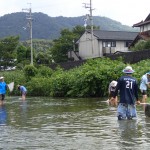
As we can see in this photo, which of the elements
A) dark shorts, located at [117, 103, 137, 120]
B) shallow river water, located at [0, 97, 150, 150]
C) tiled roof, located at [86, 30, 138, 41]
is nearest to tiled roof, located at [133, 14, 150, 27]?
tiled roof, located at [86, 30, 138, 41]

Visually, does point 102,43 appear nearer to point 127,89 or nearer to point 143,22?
point 143,22

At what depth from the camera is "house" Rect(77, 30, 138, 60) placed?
6726cm

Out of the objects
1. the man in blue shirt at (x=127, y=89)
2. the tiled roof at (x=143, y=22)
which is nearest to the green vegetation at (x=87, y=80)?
the man in blue shirt at (x=127, y=89)

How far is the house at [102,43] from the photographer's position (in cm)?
6726

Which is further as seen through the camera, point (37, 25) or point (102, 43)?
point (37, 25)

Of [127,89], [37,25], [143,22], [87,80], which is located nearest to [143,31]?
[143,22]

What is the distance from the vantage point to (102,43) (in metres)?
68.1

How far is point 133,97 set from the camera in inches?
479

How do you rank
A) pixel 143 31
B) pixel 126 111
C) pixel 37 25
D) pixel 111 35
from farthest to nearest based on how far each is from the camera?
pixel 37 25 → pixel 111 35 → pixel 143 31 → pixel 126 111

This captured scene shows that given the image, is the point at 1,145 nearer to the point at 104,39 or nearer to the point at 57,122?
the point at 57,122

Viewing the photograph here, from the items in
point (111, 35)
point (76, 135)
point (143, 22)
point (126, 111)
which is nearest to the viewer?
point (76, 135)

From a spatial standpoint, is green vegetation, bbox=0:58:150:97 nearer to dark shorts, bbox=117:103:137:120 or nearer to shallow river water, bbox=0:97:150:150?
dark shorts, bbox=117:103:137:120

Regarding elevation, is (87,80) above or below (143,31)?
below

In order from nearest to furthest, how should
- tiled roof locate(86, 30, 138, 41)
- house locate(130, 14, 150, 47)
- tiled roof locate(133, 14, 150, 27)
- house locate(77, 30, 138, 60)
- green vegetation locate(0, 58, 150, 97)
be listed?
1. green vegetation locate(0, 58, 150, 97)
2. house locate(130, 14, 150, 47)
3. tiled roof locate(133, 14, 150, 27)
4. house locate(77, 30, 138, 60)
5. tiled roof locate(86, 30, 138, 41)
